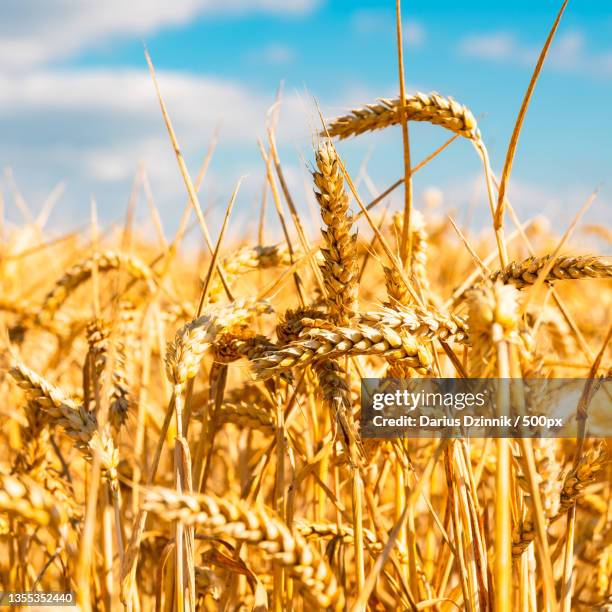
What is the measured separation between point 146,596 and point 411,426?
855mm

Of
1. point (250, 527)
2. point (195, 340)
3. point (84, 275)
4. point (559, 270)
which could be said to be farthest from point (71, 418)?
point (84, 275)

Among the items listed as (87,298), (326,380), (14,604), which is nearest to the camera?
(326,380)

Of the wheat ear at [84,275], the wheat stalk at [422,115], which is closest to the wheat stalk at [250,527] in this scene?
the wheat stalk at [422,115]

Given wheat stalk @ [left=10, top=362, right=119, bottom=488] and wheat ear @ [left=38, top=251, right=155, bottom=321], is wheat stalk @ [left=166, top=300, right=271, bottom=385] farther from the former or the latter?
wheat ear @ [left=38, top=251, right=155, bottom=321]

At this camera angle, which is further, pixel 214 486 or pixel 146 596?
pixel 214 486

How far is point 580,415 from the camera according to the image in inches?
40.4

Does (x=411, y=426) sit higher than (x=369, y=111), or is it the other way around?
(x=369, y=111)

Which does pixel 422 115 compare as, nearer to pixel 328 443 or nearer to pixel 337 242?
pixel 337 242

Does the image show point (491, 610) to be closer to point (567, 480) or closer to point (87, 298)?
point (567, 480)

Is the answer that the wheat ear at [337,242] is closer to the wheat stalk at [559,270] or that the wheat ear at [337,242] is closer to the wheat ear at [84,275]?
the wheat stalk at [559,270]

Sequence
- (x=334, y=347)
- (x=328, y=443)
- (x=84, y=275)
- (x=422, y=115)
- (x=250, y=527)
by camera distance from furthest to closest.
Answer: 1. (x=84, y=275)
2. (x=422, y=115)
3. (x=328, y=443)
4. (x=334, y=347)
5. (x=250, y=527)

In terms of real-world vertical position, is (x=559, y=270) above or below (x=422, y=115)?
below

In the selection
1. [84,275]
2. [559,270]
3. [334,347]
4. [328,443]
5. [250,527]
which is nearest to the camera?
[250,527]

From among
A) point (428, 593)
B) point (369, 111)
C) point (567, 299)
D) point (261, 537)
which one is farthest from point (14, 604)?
point (567, 299)
